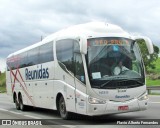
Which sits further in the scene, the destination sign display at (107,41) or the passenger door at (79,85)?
the destination sign display at (107,41)

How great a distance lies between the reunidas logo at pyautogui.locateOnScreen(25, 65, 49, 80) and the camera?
17.7 m

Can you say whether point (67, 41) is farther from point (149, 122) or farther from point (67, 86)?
point (149, 122)

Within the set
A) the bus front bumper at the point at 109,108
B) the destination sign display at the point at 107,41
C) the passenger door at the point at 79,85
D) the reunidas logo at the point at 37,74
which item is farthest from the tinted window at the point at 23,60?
the bus front bumper at the point at 109,108

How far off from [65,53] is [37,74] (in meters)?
4.25

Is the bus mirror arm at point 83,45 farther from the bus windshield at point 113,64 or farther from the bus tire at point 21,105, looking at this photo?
the bus tire at point 21,105

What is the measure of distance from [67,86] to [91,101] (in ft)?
6.40

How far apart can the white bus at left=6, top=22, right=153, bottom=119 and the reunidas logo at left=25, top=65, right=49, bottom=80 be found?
128 centimetres

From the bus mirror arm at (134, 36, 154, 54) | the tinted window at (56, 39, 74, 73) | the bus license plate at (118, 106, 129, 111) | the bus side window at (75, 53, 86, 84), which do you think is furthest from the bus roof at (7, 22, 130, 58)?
the bus license plate at (118, 106, 129, 111)

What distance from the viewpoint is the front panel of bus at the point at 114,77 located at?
13195 millimetres

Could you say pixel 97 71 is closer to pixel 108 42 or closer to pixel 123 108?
pixel 108 42

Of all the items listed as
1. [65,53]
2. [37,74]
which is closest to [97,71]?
[65,53]

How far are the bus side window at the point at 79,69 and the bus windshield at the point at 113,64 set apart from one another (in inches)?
12.7

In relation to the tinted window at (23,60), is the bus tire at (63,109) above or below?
below

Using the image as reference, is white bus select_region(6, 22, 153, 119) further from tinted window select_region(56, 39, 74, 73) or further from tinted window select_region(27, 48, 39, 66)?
tinted window select_region(27, 48, 39, 66)
